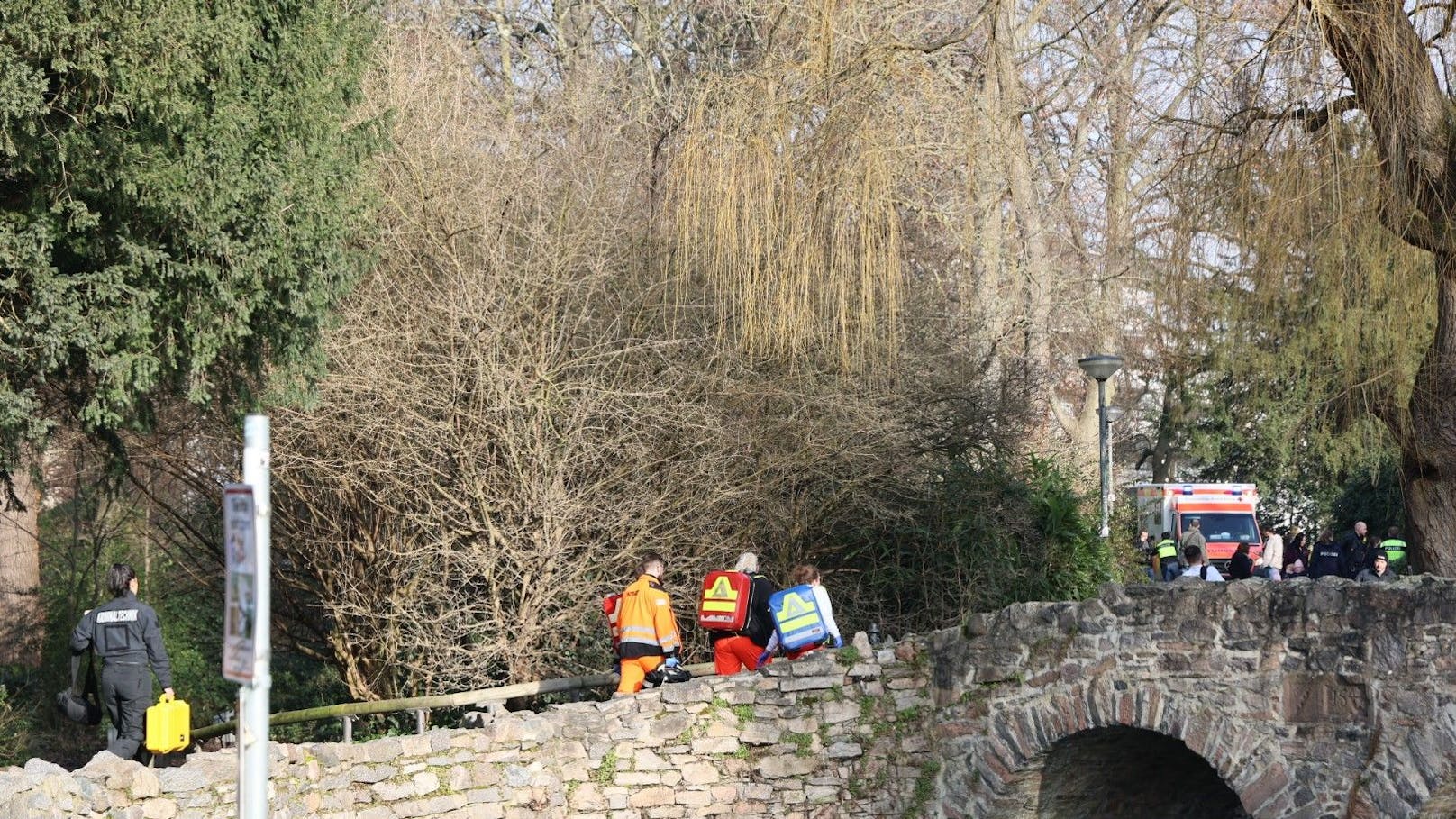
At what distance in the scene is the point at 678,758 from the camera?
1107cm

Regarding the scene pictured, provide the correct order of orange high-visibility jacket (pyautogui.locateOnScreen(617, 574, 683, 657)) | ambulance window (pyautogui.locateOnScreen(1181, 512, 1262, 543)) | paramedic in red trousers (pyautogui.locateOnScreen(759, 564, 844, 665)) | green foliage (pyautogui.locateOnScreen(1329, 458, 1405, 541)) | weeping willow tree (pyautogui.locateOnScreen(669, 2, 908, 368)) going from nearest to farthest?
1. weeping willow tree (pyautogui.locateOnScreen(669, 2, 908, 368))
2. orange high-visibility jacket (pyautogui.locateOnScreen(617, 574, 683, 657))
3. paramedic in red trousers (pyautogui.locateOnScreen(759, 564, 844, 665))
4. ambulance window (pyautogui.locateOnScreen(1181, 512, 1262, 543))
5. green foliage (pyautogui.locateOnScreen(1329, 458, 1405, 541))

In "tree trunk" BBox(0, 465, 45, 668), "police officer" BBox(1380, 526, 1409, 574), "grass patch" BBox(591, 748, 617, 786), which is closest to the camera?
"grass patch" BBox(591, 748, 617, 786)

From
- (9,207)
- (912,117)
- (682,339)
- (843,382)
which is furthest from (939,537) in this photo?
(9,207)

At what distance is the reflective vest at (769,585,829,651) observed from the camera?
37.5 ft

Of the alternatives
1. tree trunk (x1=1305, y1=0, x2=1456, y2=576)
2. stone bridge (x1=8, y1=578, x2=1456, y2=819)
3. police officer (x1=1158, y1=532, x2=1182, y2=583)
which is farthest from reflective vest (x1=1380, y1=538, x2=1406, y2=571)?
tree trunk (x1=1305, y1=0, x2=1456, y2=576)

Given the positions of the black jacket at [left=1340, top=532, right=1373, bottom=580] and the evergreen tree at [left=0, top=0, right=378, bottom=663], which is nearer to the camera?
the evergreen tree at [left=0, top=0, right=378, bottom=663]

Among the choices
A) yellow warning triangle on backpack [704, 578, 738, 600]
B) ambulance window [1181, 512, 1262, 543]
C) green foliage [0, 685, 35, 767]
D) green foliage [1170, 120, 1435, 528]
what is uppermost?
green foliage [1170, 120, 1435, 528]

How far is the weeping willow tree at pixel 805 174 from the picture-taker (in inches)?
390

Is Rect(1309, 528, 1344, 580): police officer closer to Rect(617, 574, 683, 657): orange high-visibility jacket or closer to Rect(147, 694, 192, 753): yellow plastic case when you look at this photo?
Rect(617, 574, 683, 657): orange high-visibility jacket

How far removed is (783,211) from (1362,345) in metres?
3.87

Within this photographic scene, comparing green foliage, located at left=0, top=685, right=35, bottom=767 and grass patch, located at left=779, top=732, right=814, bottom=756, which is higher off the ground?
grass patch, located at left=779, top=732, right=814, bottom=756

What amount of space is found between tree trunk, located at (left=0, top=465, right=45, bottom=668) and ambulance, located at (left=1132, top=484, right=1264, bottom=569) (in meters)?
16.2

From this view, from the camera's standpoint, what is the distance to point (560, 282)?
12484 millimetres

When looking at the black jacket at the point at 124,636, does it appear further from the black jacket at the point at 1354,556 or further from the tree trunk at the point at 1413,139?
the black jacket at the point at 1354,556
